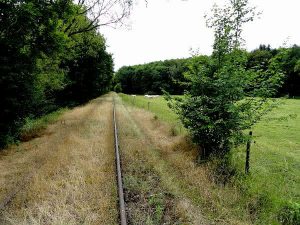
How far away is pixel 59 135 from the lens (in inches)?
472

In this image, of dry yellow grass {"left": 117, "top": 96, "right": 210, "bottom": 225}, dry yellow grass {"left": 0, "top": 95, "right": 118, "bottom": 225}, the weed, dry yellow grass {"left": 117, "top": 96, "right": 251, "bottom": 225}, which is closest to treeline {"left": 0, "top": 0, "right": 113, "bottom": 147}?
dry yellow grass {"left": 0, "top": 95, "right": 118, "bottom": 225}

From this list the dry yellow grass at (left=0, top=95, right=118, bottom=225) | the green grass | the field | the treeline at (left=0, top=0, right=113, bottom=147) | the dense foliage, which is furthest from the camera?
the dense foliage

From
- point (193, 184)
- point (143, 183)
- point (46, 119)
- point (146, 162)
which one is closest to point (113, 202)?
point (143, 183)

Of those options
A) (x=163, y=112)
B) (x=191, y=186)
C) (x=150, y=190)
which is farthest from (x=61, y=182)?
(x=163, y=112)

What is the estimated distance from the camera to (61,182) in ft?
20.5

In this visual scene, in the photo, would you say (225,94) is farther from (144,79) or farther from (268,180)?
(144,79)

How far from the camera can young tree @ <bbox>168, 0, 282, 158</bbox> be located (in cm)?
752

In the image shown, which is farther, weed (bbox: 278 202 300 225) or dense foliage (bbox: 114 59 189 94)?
dense foliage (bbox: 114 59 189 94)

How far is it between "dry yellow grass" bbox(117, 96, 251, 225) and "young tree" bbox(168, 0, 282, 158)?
98cm

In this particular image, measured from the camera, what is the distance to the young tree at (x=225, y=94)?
7520 millimetres

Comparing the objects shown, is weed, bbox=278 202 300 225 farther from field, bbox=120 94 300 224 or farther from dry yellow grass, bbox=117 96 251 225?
dry yellow grass, bbox=117 96 251 225

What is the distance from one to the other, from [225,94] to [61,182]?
16.0ft

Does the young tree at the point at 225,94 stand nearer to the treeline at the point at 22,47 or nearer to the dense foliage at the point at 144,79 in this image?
the treeline at the point at 22,47

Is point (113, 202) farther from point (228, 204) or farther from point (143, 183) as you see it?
point (228, 204)
